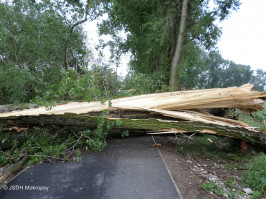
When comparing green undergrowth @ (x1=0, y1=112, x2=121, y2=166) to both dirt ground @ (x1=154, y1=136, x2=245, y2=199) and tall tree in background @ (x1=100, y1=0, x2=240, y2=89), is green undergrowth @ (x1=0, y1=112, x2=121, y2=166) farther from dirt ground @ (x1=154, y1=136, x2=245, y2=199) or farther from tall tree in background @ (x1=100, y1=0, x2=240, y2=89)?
tall tree in background @ (x1=100, y1=0, x2=240, y2=89)

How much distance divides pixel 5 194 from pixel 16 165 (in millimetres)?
693

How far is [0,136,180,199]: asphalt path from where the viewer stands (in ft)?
6.17

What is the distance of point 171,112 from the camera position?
3377mm

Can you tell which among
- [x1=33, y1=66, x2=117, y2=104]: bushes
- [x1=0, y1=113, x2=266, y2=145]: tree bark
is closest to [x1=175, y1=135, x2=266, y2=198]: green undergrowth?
[x1=0, y1=113, x2=266, y2=145]: tree bark

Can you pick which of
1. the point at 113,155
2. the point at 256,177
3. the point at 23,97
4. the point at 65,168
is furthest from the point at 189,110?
the point at 23,97

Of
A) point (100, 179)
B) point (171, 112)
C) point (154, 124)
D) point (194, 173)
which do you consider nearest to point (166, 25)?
point (171, 112)

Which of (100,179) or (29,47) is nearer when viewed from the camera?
(100,179)

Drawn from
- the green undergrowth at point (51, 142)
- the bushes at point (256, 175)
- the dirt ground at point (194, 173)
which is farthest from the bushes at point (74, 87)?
the bushes at point (256, 175)

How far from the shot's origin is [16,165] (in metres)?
2.54

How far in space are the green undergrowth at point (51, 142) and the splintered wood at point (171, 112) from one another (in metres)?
0.22

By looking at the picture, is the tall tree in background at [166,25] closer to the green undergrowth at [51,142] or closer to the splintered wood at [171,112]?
the splintered wood at [171,112]

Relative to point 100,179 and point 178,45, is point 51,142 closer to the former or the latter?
point 100,179

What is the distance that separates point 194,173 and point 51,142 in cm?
270

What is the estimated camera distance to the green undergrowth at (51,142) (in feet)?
9.27
